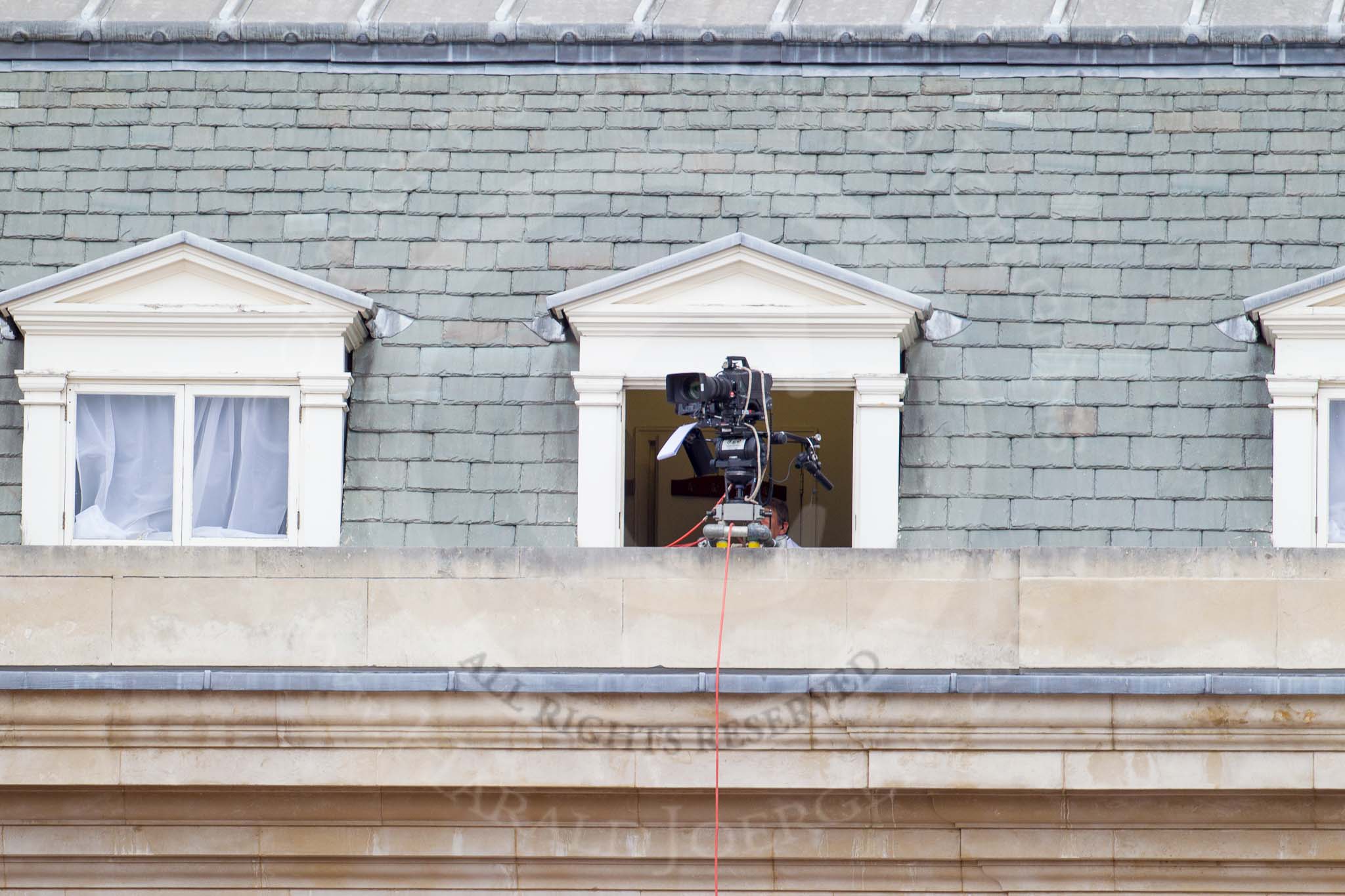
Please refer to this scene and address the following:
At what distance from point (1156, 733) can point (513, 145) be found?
515 cm

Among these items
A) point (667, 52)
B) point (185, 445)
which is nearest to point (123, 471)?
point (185, 445)

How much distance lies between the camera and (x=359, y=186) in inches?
418

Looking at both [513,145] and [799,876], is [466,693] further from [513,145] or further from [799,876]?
[513,145]

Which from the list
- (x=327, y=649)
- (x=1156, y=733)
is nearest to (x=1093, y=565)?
(x=1156, y=733)

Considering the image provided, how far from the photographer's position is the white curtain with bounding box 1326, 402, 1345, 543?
9820mm

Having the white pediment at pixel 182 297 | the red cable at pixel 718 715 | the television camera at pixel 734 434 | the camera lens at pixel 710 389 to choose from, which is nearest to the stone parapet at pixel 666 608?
the red cable at pixel 718 715

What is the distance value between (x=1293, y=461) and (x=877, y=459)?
2.23m

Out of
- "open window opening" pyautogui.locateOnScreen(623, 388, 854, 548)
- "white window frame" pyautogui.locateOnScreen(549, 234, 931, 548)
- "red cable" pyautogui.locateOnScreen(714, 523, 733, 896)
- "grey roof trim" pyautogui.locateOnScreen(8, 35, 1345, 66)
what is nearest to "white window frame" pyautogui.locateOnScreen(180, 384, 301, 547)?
"white window frame" pyautogui.locateOnScreen(549, 234, 931, 548)

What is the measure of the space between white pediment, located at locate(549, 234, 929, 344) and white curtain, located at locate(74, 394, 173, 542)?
93.2 inches

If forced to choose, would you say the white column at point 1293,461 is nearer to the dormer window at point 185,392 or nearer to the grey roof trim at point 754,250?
the grey roof trim at point 754,250

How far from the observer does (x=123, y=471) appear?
1012cm

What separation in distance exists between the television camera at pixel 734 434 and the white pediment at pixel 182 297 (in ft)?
7.86

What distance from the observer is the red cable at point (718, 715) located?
7.91 meters

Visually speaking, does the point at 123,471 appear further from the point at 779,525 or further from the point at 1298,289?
the point at 1298,289
